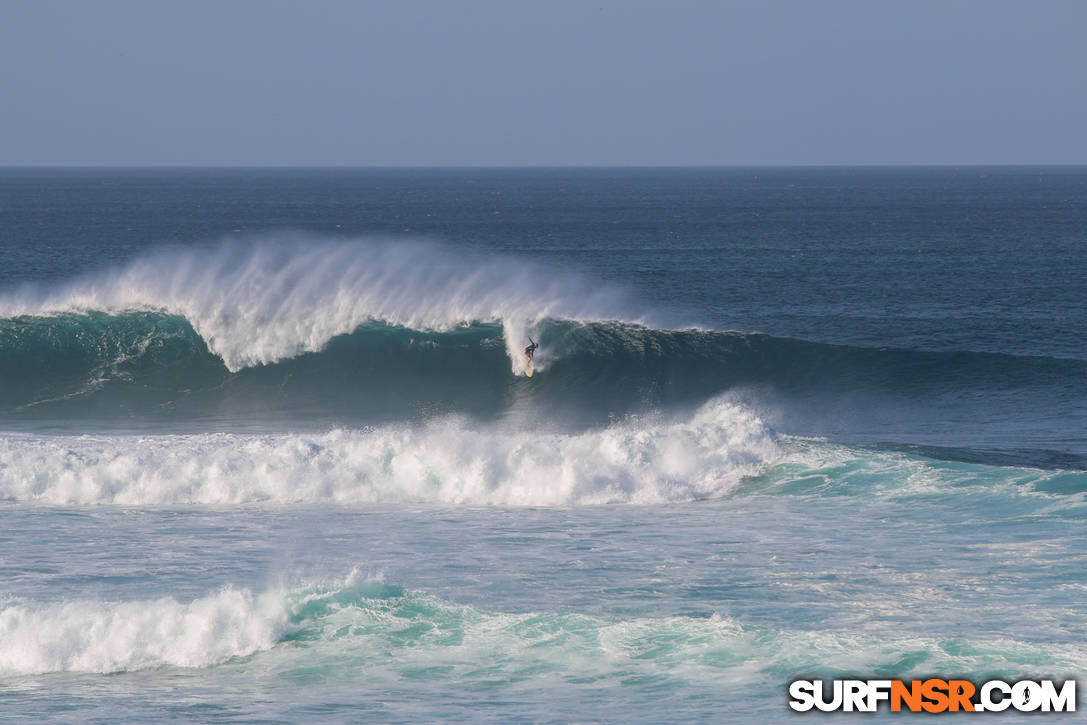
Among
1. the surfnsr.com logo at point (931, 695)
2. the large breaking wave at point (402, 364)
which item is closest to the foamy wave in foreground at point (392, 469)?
the large breaking wave at point (402, 364)

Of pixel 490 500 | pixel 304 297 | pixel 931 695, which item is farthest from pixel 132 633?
pixel 304 297

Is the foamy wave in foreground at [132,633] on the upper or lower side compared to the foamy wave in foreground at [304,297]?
lower

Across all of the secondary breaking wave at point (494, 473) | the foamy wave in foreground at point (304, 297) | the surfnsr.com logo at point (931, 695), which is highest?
the foamy wave in foreground at point (304, 297)

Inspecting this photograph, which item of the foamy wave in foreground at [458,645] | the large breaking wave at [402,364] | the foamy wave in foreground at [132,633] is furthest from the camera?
the large breaking wave at [402,364]

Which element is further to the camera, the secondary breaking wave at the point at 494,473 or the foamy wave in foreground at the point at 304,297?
the foamy wave in foreground at the point at 304,297

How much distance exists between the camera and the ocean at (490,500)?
1041 cm

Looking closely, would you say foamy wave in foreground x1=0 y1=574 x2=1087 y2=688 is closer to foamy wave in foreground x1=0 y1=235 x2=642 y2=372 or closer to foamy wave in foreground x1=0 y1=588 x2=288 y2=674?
foamy wave in foreground x1=0 y1=588 x2=288 y2=674

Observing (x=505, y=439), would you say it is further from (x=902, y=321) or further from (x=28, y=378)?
(x=902, y=321)

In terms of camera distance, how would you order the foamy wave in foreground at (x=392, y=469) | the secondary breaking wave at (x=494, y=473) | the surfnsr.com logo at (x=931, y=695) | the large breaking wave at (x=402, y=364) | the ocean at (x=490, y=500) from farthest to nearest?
1. the large breaking wave at (x=402, y=364)
2. the foamy wave in foreground at (x=392, y=469)
3. the secondary breaking wave at (x=494, y=473)
4. the ocean at (x=490, y=500)
5. the surfnsr.com logo at (x=931, y=695)

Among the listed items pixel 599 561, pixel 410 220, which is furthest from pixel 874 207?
pixel 599 561

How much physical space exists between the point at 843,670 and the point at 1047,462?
11.1 m

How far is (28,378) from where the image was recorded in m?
26.1

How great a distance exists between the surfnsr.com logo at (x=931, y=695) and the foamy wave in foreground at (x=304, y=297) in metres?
18.3

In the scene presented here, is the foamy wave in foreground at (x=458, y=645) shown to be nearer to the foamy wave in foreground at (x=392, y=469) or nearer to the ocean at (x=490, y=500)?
the ocean at (x=490, y=500)
